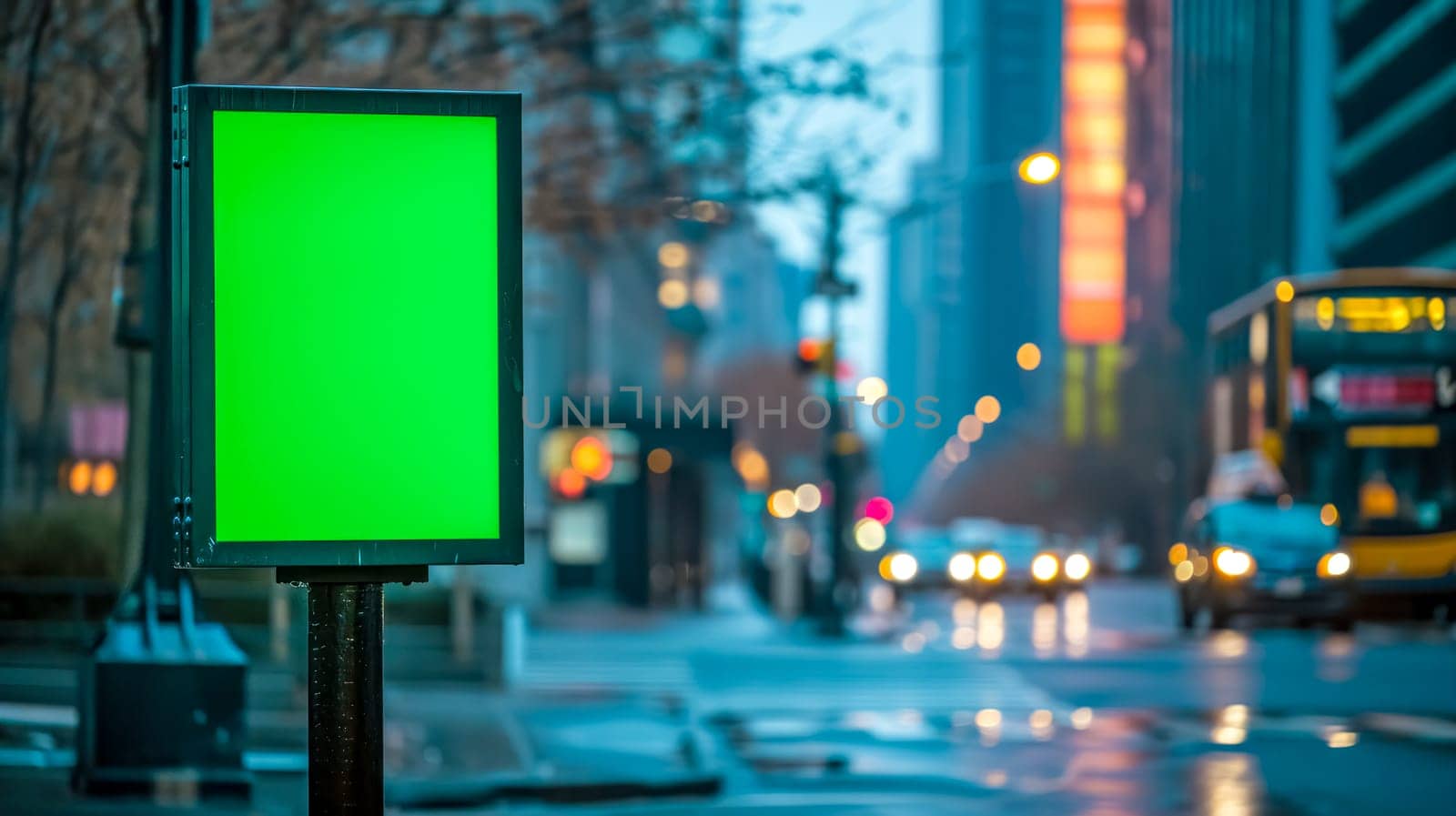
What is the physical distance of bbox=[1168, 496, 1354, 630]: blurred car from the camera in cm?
2595

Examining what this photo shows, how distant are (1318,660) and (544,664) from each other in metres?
9.50

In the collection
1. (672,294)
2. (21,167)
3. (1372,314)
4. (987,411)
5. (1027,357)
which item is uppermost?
(672,294)

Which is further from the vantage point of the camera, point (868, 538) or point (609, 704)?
point (868, 538)

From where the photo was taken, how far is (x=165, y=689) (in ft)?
40.5

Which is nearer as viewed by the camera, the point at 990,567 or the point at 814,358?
the point at 814,358

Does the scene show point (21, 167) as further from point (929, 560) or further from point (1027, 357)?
point (929, 560)

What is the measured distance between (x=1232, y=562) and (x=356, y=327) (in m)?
23.0

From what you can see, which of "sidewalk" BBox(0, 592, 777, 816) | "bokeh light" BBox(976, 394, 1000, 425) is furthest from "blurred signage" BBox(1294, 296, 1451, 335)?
"bokeh light" BBox(976, 394, 1000, 425)

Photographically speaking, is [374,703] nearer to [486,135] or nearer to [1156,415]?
[486,135]

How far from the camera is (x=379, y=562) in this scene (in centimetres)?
568

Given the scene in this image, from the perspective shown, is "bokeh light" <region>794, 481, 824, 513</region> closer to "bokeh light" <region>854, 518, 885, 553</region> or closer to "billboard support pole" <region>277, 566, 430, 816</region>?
"bokeh light" <region>854, 518, 885, 553</region>

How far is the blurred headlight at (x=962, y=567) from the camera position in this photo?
4812cm

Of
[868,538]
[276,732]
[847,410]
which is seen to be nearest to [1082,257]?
[868,538]

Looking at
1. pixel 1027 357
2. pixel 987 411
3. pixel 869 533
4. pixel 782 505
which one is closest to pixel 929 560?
pixel 869 533
